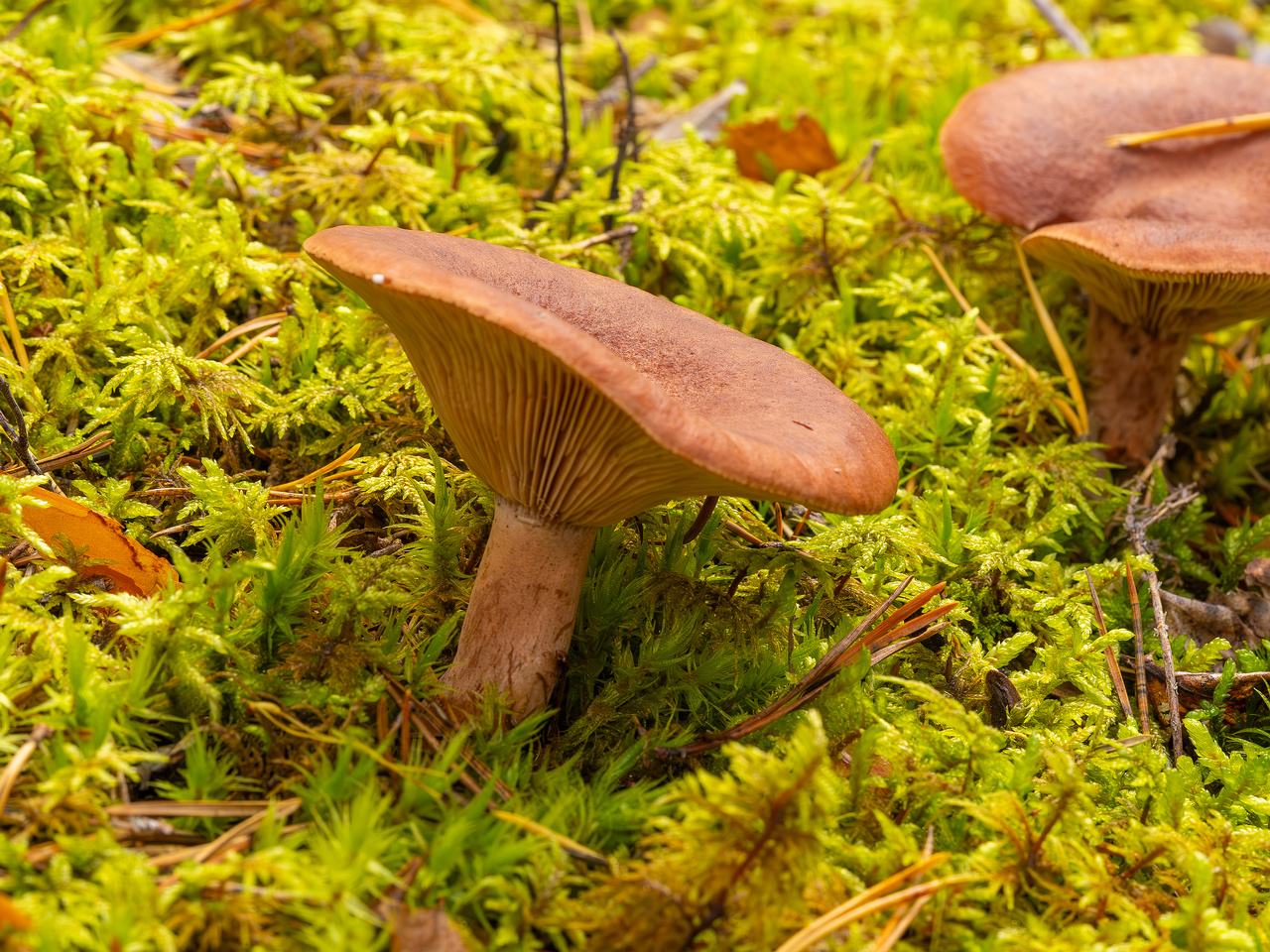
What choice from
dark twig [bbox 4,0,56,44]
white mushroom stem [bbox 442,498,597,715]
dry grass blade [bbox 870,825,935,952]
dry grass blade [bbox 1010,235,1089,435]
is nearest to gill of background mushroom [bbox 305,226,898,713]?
white mushroom stem [bbox 442,498,597,715]

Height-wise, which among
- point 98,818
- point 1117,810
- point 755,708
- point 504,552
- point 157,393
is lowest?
point 1117,810

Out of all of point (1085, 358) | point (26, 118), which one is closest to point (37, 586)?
point (26, 118)

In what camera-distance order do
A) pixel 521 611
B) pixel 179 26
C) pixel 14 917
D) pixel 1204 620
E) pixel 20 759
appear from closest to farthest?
pixel 14 917
pixel 20 759
pixel 521 611
pixel 1204 620
pixel 179 26

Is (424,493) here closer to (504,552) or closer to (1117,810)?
(504,552)

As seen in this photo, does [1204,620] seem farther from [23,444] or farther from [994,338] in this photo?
[23,444]

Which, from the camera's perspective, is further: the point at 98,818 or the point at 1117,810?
the point at 1117,810

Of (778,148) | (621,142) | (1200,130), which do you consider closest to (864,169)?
(778,148)

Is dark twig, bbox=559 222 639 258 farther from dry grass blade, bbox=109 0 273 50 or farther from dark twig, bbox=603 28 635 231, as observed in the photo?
dry grass blade, bbox=109 0 273 50
